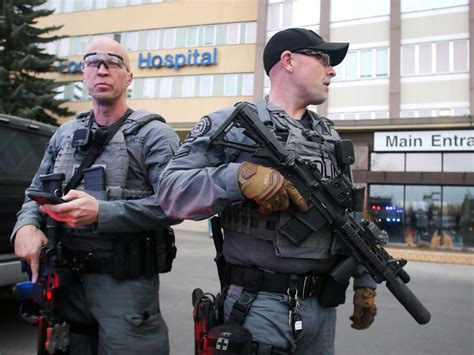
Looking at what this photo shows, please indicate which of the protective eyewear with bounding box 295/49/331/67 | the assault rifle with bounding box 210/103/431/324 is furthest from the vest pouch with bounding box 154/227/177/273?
the protective eyewear with bounding box 295/49/331/67

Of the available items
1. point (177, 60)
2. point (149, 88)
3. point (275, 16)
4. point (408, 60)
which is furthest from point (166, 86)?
point (408, 60)

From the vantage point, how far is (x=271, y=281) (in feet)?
5.39

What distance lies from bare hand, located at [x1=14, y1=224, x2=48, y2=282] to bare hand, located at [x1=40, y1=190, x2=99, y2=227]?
34 cm

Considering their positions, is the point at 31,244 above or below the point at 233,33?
below

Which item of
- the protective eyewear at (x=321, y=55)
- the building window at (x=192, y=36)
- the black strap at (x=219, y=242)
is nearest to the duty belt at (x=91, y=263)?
the black strap at (x=219, y=242)

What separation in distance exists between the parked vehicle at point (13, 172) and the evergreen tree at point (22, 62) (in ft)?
57.2

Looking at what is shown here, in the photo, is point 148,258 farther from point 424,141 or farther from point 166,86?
point 166,86

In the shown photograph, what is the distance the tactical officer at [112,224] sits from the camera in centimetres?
187

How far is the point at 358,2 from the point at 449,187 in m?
9.90

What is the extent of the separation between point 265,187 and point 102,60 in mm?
1218

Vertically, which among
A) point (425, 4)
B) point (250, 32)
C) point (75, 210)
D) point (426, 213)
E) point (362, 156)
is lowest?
point (75, 210)

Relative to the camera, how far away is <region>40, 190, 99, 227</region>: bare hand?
66.5 inches

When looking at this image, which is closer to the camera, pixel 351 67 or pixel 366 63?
pixel 366 63

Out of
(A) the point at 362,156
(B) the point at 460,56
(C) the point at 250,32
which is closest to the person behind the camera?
(A) the point at 362,156
